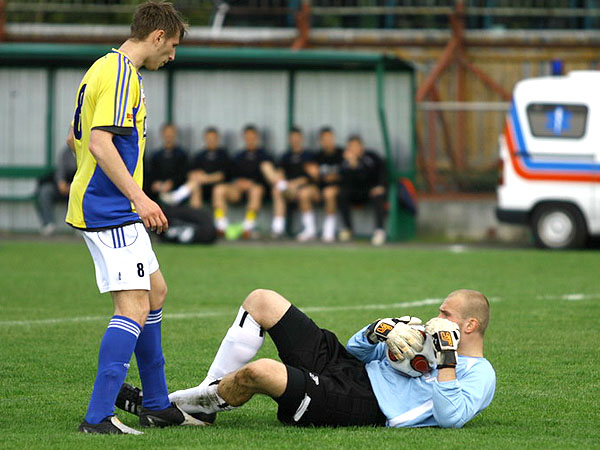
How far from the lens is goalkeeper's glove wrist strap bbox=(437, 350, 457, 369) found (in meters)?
5.34

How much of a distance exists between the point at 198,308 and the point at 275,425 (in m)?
4.69

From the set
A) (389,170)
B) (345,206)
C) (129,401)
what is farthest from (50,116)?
(129,401)

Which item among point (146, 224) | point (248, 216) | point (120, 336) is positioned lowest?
point (248, 216)

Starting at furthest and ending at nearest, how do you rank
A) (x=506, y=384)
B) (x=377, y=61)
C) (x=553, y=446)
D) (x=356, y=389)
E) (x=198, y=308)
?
(x=377, y=61)
(x=198, y=308)
(x=506, y=384)
(x=356, y=389)
(x=553, y=446)

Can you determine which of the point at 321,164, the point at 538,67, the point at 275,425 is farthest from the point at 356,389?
the point at 538,67

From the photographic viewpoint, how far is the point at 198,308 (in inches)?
409

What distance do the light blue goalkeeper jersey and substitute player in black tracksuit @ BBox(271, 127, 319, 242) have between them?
43.9ft

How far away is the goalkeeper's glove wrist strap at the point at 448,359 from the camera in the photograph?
534cm

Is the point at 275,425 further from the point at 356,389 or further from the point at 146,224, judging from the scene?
the point at 146,224

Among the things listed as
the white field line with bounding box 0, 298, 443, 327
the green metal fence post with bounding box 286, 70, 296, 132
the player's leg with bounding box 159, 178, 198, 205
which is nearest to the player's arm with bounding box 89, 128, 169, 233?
the white field line with bounding box 0, 298, 443, 327

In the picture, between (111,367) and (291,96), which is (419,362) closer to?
(111,367)

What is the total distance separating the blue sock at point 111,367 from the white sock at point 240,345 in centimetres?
54

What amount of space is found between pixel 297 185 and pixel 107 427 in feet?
45.5

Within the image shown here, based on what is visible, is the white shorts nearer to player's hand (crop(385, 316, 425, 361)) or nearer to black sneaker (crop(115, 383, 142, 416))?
black sneaker (crop(115, 383, 142, 416))
